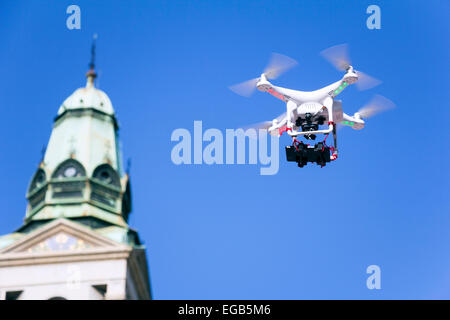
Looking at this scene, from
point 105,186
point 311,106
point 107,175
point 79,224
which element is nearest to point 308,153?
point 311,106

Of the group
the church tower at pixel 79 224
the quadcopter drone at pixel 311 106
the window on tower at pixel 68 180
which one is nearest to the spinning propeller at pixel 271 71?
the quadcopter drone at pixel 311 106

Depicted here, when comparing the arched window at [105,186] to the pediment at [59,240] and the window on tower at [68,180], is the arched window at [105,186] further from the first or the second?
the pediment at [59,240]

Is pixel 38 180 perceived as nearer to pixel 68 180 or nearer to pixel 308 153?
pixel 68 180

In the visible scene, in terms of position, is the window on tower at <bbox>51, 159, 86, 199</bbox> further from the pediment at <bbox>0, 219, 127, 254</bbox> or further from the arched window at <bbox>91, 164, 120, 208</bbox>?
the pediment at <bbox>0, 219, 127, 254</bbox>

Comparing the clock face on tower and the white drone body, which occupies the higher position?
the clock face on tower

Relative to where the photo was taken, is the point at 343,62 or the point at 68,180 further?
the point at 68,180

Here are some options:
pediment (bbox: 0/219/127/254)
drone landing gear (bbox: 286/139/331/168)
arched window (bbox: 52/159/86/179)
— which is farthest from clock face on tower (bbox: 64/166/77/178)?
drone landing gear (bbox: 286/139/331/168)
